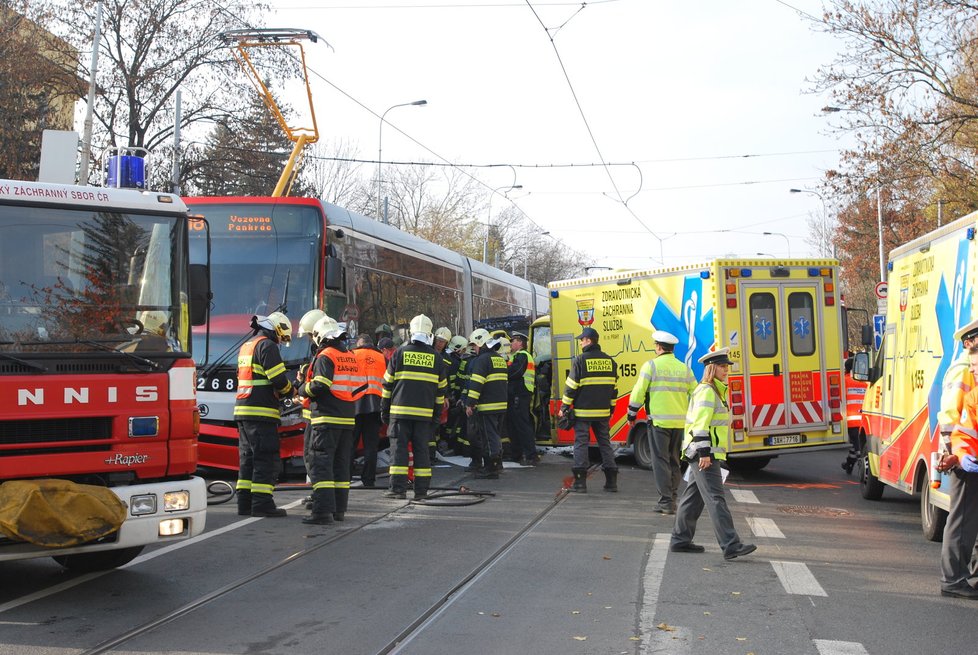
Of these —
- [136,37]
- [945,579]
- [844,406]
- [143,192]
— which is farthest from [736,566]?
[136,37]

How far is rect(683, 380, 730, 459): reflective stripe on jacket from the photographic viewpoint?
8.34 meters

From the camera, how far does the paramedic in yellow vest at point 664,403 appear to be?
418 inches

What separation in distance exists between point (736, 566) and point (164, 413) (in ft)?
14.2

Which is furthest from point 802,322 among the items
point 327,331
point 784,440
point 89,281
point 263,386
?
point 89,281

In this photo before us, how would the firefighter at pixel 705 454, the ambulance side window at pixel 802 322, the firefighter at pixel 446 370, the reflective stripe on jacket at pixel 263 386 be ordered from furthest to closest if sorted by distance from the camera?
1. the ambulance side window at pixel 802 322
2. the firefighter at pixel 446 370
3. the reflective stripe on jacket at pixel 263 386
4. the firefighter at pixel 705 454

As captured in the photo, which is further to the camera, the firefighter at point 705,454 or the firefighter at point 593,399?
the firefighter at point 593,399

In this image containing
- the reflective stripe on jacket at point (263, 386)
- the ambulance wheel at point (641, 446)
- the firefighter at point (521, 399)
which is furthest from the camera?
the firefighter at point (521, 399)

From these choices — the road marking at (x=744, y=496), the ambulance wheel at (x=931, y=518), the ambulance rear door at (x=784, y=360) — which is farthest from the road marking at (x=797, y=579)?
the ambulance rear door at (x=784, y=360)

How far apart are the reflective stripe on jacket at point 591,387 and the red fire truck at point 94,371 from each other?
5.99 metres

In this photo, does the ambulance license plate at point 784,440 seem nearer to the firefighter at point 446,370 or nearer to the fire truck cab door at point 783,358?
the fire truck cab door at point 783,358

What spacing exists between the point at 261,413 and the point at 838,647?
587 cm

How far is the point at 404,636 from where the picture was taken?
19.0 ft

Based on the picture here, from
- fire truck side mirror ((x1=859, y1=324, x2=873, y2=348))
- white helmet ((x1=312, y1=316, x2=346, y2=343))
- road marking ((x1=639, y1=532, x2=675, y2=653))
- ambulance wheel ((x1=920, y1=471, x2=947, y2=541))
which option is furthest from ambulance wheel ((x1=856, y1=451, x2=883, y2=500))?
white helmet ((x1=312, y1=316, x2=346, y2=343))

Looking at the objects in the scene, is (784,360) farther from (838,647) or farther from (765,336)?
(838,647)
